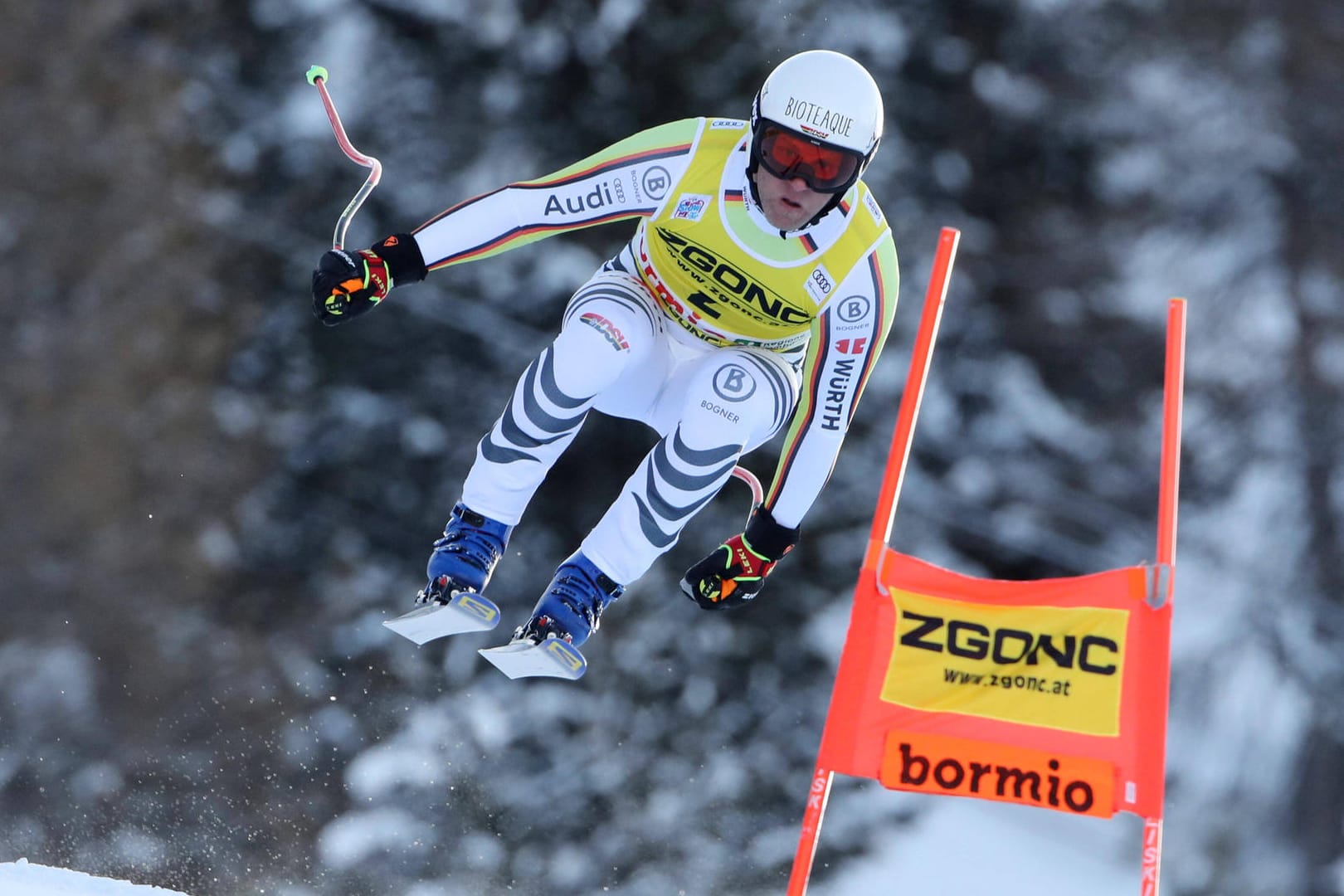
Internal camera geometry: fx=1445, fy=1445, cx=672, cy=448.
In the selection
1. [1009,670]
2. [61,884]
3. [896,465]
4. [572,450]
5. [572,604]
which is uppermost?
[572,450]

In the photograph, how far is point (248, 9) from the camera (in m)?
8.20

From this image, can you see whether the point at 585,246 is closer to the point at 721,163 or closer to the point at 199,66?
the point at 199,66

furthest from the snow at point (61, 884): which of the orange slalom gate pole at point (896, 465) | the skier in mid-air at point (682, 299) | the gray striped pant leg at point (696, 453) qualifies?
the orange slalom gate pole at point (896, 465)

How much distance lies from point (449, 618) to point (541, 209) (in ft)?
3.72

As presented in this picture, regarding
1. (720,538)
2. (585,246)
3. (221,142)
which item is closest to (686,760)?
(720,538)

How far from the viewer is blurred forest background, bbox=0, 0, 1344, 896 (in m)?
7.69

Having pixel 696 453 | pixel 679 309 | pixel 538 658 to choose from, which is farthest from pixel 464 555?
pixel 679 309

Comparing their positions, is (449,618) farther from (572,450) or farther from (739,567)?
(572,450)

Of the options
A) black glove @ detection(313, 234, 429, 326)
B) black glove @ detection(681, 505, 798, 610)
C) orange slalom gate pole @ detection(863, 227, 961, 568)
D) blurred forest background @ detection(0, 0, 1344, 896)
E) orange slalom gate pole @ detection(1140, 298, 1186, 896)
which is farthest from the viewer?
blurred forest background @ detection(0, 0, 1344, 896)

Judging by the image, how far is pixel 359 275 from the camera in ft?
12.6

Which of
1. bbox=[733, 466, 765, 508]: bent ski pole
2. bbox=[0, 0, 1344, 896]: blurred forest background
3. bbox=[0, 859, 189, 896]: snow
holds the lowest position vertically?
bbox=[0, 859, 189, 896]: snow

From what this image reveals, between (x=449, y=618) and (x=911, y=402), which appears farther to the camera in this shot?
(x=449, y=618)

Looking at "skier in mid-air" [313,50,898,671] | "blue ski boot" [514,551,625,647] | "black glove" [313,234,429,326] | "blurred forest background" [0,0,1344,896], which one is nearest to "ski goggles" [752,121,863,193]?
"skier in mid-air" [313,50,898,671]

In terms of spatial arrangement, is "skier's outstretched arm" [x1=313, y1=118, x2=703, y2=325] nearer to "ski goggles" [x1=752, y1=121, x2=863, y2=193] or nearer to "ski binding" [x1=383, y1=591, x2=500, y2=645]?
"ski goggles" [x1=752, y1=121, x2=863, y2=193]
